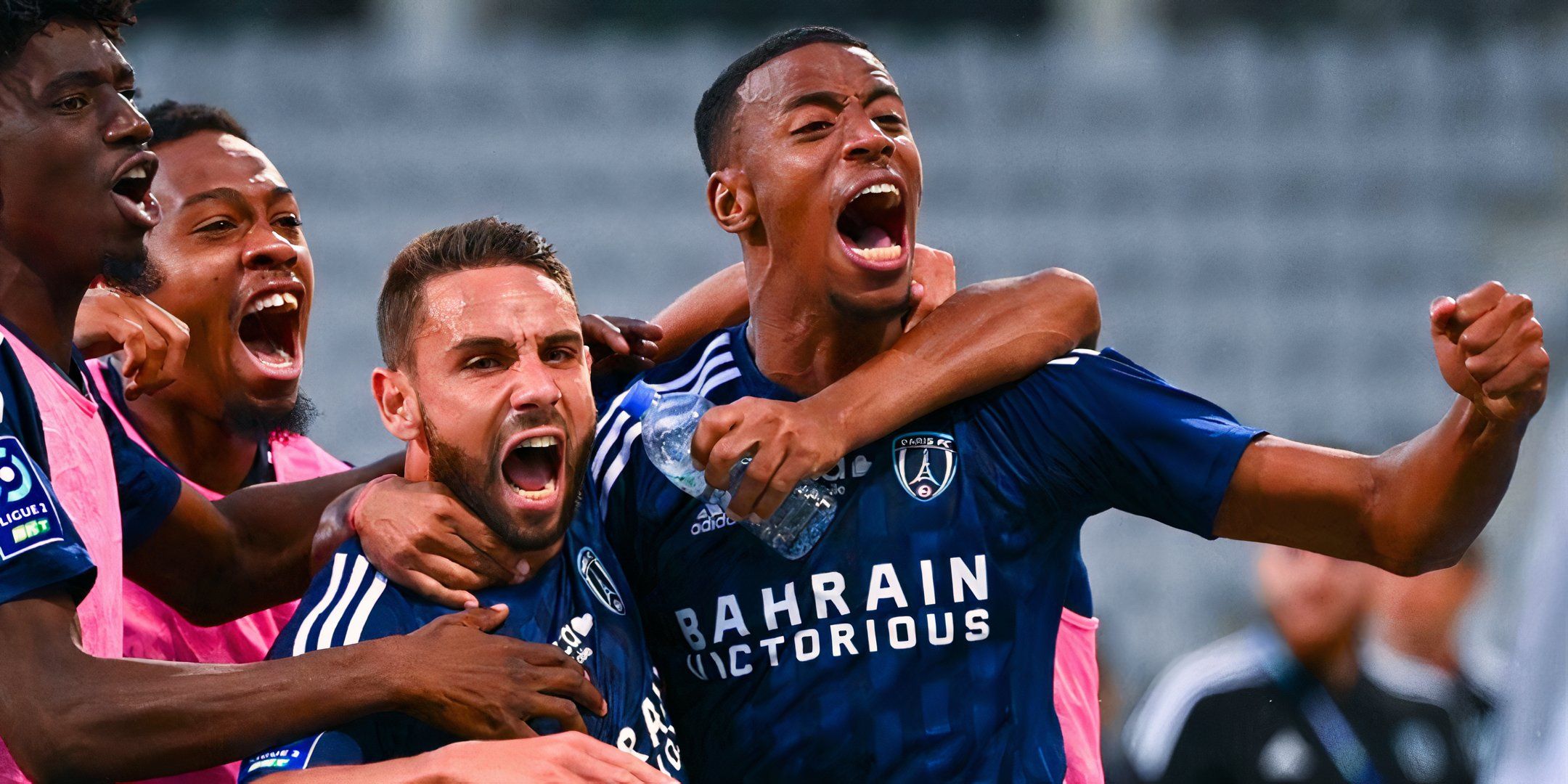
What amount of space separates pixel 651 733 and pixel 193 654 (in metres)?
1.24

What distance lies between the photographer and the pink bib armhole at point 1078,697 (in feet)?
11.7

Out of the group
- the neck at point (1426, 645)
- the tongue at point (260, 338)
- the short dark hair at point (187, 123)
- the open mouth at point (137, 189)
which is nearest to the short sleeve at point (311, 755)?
the open mouth at point (137, 189)

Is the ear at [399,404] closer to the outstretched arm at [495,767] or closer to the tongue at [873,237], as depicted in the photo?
the outstretched arm at [495,767]

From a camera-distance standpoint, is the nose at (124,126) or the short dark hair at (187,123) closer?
the nose at (124,126)

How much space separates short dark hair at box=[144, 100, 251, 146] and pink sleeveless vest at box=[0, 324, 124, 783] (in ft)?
3.90

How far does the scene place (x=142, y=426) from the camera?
4.04m

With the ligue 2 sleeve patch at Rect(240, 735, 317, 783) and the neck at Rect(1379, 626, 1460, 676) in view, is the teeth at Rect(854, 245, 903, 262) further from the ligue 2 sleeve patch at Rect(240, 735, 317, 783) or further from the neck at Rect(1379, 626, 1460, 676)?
the neck at Rect(1379, 626, 1460, 676)

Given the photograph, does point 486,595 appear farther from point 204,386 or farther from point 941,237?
point 941,237

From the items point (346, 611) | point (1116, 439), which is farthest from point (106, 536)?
point (1116, 439)

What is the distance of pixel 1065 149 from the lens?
10.8 meters

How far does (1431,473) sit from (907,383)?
861 mm

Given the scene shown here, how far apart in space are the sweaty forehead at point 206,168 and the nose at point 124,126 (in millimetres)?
894

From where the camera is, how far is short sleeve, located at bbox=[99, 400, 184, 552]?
342 cm

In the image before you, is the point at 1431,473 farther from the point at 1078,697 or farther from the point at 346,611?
the point at 346,611
